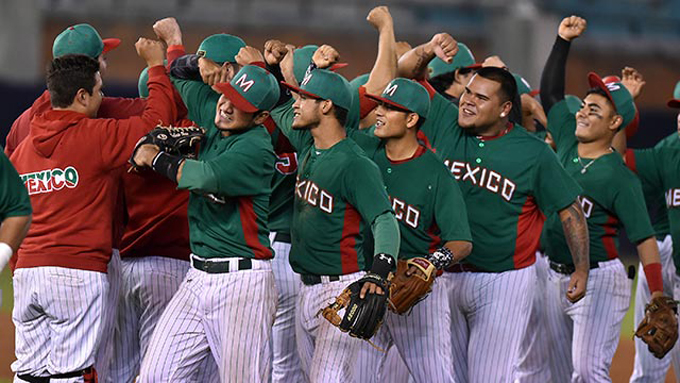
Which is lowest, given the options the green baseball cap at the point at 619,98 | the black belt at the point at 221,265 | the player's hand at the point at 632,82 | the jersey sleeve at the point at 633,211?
the jersey sleeve at the point at 633,211

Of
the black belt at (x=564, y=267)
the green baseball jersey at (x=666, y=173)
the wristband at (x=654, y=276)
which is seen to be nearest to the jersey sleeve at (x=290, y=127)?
the black belt at (x=564, y=267)

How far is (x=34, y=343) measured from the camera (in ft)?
17.1

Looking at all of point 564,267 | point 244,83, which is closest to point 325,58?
point 244,83

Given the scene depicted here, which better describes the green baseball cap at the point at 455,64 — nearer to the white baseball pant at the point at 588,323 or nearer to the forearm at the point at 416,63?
the forearm at the point at 416,63

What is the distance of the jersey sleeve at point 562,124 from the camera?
741 centimetres

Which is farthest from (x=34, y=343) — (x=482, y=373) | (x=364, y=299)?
(x=482, y=373)

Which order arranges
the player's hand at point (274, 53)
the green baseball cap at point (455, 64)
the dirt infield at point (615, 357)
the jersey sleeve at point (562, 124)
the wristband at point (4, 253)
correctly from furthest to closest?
1. the dirt infield at point (615, 357)
2. the green baseball cap at point (455, 64)
3. the jersey sleeve at point (562, 124)
4. the player's hand at point (274, 53)
5. the wristband at point (4, 253)

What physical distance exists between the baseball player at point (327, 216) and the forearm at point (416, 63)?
122 cm

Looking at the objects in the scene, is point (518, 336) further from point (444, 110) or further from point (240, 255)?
point (240, 255)

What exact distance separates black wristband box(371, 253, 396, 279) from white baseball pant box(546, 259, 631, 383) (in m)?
2.43

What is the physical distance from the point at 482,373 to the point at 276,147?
1946mm

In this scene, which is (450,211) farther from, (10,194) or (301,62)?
(10,194)

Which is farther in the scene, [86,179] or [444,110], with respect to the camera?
[444,110]

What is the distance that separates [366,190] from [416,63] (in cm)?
175
